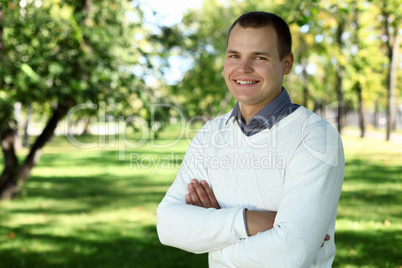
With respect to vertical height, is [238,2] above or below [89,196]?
above

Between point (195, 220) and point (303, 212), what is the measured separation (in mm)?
534

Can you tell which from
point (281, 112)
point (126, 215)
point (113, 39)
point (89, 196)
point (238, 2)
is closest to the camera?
point (281, 112)

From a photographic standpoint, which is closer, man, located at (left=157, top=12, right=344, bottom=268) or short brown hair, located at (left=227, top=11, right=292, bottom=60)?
man, located at (left=157, top=12, right=344, bottom=268)

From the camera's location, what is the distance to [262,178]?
6.05ft

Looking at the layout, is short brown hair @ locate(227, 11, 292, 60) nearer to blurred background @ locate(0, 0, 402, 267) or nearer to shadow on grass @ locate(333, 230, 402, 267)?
blurred background @ locate(0, 0, 402, 267)

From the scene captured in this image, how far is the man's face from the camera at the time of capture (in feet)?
6.10

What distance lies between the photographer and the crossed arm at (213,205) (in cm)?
174

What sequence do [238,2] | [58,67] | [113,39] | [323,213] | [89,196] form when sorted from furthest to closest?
[238,2] → [89,196] → [113,39] → [58,67] → [323,213]

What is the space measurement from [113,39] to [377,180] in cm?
878

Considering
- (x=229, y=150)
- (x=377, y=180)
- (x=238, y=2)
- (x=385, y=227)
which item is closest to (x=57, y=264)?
(x=229, y=150)

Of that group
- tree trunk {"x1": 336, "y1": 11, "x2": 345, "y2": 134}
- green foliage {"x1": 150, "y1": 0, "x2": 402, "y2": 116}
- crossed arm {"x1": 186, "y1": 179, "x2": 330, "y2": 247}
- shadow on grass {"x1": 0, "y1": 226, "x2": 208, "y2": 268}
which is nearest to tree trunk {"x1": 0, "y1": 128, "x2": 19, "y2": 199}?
shadow on grass {"x1": 0, "y1": 226, "x2": 208, "y2": 268}

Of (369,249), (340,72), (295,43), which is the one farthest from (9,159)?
(340,72)

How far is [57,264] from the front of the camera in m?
5.45

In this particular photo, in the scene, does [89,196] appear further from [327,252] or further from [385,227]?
[327,252]
